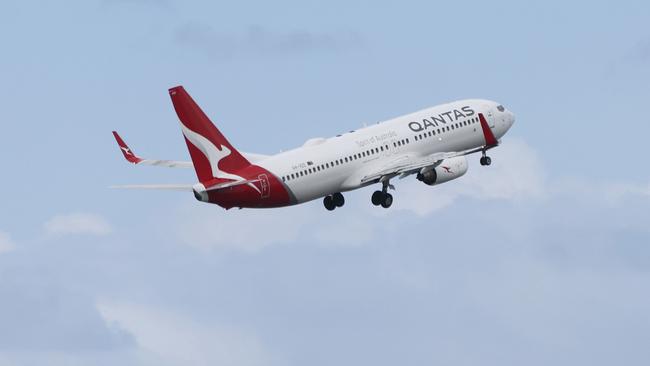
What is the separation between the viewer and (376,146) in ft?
406

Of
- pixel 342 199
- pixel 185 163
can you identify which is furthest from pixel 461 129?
pixel 185 163

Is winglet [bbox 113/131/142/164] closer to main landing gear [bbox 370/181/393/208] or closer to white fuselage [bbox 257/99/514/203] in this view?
white fuselage [bbox 257/99/514/203]

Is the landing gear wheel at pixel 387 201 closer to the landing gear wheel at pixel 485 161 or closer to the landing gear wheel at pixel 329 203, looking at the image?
the landing gear wheel at pixel 329 203

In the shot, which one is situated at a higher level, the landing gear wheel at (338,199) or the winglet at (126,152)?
the winglet at (126,152)

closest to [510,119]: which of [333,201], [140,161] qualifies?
[333,201]

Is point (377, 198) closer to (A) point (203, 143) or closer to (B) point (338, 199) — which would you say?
(B) point (338, 199)

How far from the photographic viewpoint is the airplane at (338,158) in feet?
380

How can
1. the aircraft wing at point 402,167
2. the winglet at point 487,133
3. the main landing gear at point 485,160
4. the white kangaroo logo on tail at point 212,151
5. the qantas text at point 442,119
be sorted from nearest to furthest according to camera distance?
the white kangaroo logo on tail at point 212,151 < the aircraft wing at point 402,167 < the qantas text at point 442,119 < the winglet at point 487,133 < the main landing gear at point 485,160

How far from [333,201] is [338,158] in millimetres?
5393

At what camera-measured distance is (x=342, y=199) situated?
12538 centimetres

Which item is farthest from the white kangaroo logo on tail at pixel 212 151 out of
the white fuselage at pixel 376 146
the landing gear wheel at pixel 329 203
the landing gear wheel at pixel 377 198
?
the landing gear wheel at pixel 377 198

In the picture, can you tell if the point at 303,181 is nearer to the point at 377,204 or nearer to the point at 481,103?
the point at 377,204

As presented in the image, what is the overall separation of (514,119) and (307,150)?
2293 cm

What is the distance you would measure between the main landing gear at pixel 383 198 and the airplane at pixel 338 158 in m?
0.07
